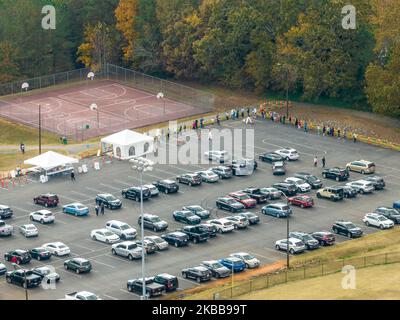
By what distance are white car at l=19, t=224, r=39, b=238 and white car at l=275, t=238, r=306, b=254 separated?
74.1 ft

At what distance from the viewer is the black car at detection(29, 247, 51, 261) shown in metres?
110

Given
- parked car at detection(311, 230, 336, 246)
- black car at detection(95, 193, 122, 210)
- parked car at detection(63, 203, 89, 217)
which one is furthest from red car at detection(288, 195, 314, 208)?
parked car at detection(63, 203, 89, 217)

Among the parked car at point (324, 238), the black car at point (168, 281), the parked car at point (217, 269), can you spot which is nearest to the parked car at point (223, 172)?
the parked car at point (324, 238)

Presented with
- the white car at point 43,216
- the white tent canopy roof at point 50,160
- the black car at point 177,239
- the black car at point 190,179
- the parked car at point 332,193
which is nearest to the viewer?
the black car at point 177,239

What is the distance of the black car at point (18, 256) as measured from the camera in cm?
10912

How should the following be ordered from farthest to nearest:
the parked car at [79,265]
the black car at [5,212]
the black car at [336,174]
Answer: the black car at [336,174], the black car at [5,212], the parked car at [79,265]

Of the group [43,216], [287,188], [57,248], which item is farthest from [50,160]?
[287,188]

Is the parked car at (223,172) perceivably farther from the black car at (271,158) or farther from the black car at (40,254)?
the black car at (40,254)

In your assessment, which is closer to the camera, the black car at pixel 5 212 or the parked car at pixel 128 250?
the parked car at pixel 128 250

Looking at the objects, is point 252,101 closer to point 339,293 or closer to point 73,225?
point 73,225

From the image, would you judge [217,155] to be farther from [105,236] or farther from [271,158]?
[105,236]

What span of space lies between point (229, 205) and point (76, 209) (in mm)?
14948

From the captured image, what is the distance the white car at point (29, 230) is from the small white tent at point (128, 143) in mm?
25403
